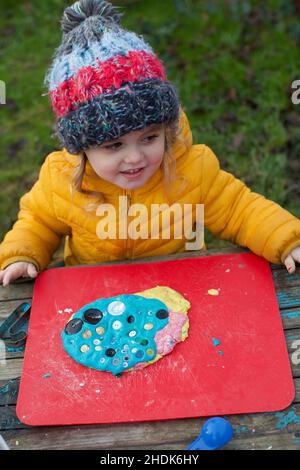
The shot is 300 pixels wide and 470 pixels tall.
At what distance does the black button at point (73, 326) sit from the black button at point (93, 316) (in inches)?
0.8

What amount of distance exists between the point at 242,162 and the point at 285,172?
0.70 feet

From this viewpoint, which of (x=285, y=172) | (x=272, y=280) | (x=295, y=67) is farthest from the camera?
(x=295, y=67)

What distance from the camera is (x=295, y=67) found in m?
3.25

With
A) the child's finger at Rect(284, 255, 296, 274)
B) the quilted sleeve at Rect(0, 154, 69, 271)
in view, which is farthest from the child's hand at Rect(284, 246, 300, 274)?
the quilted sleeve at Rect(0, 154, 69, 271)

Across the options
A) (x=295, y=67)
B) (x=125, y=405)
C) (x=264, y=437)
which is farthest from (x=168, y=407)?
(x=295, y=67)

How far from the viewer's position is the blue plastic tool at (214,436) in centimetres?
133

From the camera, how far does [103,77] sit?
152 cm

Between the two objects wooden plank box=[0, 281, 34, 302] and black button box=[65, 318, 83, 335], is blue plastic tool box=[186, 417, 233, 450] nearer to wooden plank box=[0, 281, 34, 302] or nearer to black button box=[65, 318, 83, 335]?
black button box=[65, 318, 83, 335]

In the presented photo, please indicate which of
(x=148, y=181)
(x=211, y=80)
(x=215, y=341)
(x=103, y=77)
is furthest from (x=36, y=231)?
(x=211, y=80)

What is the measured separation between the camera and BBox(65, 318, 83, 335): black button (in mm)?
1587

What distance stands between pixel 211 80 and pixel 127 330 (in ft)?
6.88

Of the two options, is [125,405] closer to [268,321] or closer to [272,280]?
[268,321]

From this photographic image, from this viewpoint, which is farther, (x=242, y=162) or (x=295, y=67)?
(x=295, y=67)
